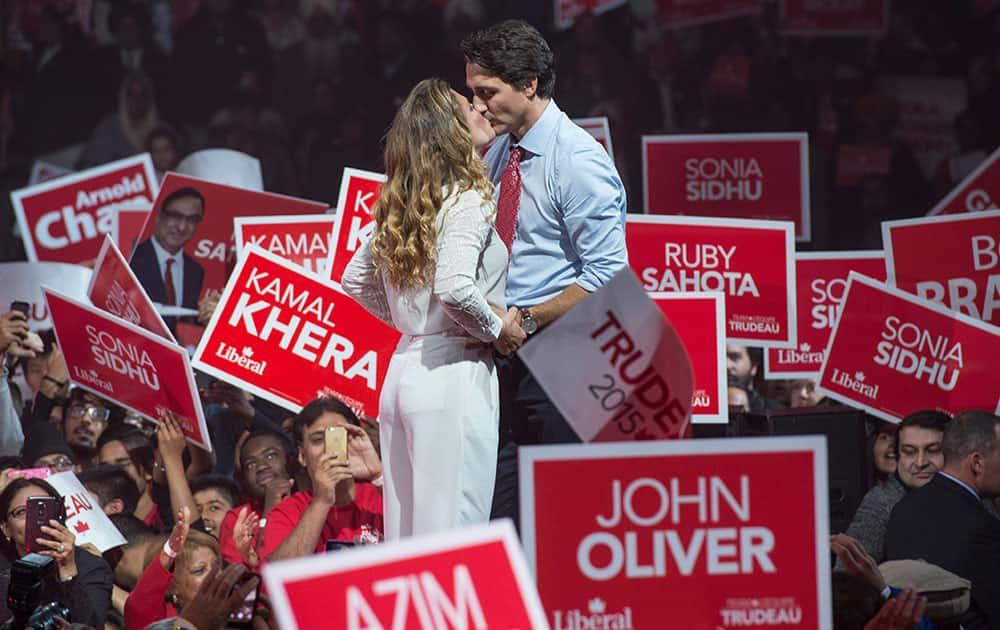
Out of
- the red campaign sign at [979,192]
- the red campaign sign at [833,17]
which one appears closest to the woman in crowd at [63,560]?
the red campaign sign at [979,192]

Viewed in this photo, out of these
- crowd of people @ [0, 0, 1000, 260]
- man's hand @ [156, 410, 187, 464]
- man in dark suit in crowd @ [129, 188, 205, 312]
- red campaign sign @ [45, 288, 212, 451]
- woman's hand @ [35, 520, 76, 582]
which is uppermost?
crowd of people @ [0, 0, 1000, 260]

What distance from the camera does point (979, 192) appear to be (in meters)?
8.38

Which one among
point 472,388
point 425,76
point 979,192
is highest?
point 425,76

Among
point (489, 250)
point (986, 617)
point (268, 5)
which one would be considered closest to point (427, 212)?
point (489, 250)

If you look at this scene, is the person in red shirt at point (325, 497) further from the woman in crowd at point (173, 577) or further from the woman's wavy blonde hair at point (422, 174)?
the woman's wavy blonde hair at point (422, 174)

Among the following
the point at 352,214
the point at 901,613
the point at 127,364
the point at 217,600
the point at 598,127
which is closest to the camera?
the point at 901,613

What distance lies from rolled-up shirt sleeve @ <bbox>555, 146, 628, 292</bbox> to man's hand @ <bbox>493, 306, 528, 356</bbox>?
0.26 metres

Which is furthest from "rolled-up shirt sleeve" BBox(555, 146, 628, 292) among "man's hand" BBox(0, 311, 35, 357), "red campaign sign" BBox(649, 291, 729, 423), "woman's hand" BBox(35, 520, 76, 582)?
"man's hand" BBox(0, 311, 35, 357)

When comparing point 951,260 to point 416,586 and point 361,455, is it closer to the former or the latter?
point 361,455

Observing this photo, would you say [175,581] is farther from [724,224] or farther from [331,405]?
[724,224]

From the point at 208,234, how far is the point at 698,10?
5191 mm

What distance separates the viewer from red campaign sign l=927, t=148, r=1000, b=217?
8328 mm

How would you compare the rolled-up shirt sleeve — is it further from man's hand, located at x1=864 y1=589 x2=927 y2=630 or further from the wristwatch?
man's hand, located at x1=864 y1=589 x2=927 y2=630

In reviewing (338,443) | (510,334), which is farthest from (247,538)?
(510,334)
